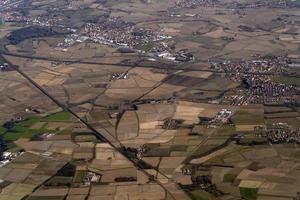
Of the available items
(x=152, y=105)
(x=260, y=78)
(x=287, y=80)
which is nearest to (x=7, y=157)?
(x=152, y=105)

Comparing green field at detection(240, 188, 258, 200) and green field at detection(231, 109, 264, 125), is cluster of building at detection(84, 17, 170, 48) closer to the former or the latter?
green field at detection(231, 109, 264, 125)

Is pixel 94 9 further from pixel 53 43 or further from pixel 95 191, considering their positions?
pixel 95 191

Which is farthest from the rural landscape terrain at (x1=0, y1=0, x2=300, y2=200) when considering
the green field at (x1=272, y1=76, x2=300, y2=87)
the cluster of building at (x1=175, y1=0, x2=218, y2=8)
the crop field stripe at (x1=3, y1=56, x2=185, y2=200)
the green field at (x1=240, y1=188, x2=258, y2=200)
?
the cluster of building at (x1=175, y1=0, x2=218, y2=8)

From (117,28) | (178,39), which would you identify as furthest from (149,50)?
(117,28)

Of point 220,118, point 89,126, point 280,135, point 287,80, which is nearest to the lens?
point 280,135

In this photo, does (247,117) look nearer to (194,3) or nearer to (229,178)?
(229,178)

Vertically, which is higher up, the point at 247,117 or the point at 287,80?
the point at 247,117

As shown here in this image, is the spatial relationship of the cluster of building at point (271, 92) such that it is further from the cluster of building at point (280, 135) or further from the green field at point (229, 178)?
the green field at point (229, 178)
